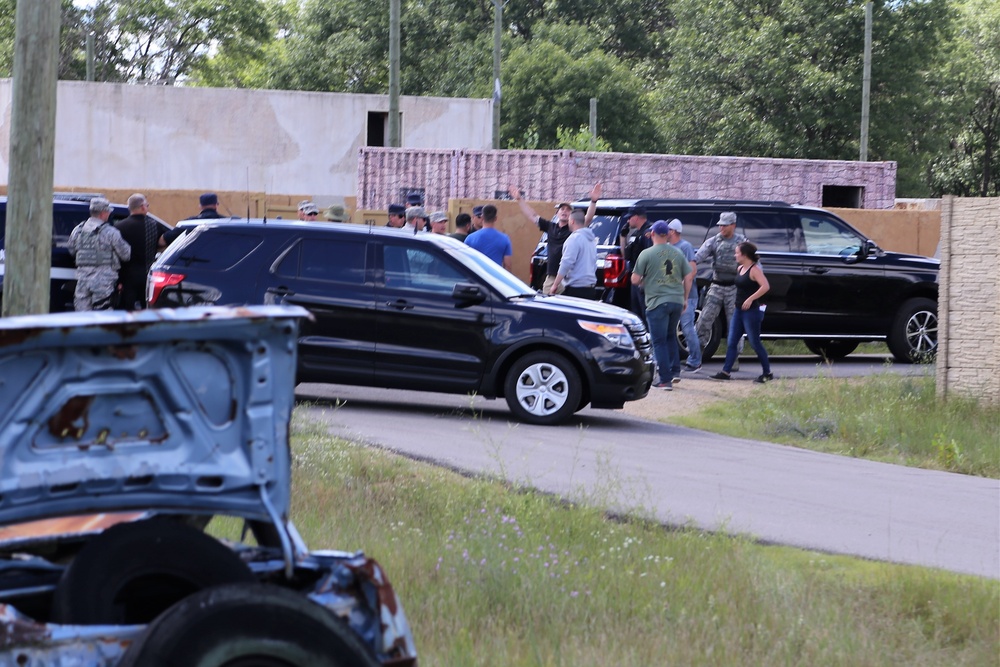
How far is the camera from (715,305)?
1636cm

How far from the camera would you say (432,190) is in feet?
93.0

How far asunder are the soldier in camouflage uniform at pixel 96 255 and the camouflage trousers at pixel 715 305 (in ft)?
21.7

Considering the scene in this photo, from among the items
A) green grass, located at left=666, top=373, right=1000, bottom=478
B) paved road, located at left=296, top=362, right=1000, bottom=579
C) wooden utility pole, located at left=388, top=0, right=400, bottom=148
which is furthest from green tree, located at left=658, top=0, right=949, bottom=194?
paved road, located at left=296, top=362, right=1000, bottom=579

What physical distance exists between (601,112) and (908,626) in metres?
49.9

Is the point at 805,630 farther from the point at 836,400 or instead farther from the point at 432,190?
the point at 432,190

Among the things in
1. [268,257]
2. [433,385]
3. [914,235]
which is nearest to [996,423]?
[433,385]

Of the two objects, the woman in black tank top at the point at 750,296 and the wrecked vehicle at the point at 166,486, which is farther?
the woman in black tank top at the point at 750,296

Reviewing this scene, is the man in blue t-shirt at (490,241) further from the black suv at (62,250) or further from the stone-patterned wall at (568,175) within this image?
the stone-patterned wall at (568,175)

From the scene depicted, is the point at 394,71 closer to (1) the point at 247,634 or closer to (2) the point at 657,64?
(1) the point at 247,634

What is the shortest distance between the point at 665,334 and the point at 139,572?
37.8ft

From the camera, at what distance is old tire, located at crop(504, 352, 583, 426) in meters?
12.6

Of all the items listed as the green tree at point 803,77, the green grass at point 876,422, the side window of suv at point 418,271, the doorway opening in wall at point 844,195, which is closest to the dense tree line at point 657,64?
the green tree at point 803,77

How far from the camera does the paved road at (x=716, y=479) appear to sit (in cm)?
824

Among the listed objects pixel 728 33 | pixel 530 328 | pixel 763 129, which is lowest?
pixel 530 328
